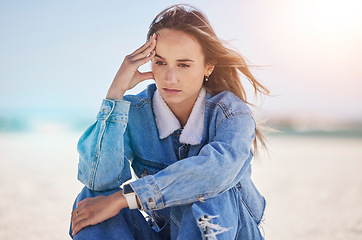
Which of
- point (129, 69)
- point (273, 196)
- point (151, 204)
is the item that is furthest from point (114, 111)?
point (273, 196)

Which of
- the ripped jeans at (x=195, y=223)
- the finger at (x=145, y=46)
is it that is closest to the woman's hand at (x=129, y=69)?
the finger at (x=145, y=46)

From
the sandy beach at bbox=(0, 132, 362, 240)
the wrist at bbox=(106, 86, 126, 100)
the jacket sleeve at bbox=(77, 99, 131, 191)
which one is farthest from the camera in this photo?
the sandy beach at bbox=(0, 132, 362, 240)

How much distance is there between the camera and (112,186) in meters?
1.68

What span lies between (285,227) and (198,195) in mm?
1619

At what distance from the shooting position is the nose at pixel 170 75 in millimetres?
1790

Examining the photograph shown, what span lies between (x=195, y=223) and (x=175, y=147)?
54 cm

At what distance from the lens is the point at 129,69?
71.1 inches

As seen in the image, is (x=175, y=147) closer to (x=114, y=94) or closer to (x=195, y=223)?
(x=114, y=94)

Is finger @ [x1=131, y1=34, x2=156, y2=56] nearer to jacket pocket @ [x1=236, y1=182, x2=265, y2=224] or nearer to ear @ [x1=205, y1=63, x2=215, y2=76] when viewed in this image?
ear @ [x1=205, y1=63, x2=215, y2=76]

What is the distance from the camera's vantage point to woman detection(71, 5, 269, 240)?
1.44 m

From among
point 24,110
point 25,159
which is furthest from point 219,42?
point 24,110

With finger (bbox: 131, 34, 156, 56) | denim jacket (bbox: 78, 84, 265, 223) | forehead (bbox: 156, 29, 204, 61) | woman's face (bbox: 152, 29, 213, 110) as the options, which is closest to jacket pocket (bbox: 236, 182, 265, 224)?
denim jacket (bbox: 78, 84, 265, 223)

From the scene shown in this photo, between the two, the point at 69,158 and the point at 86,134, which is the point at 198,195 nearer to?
the point at 86,134

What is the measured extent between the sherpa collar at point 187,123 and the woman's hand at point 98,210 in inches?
18.5
